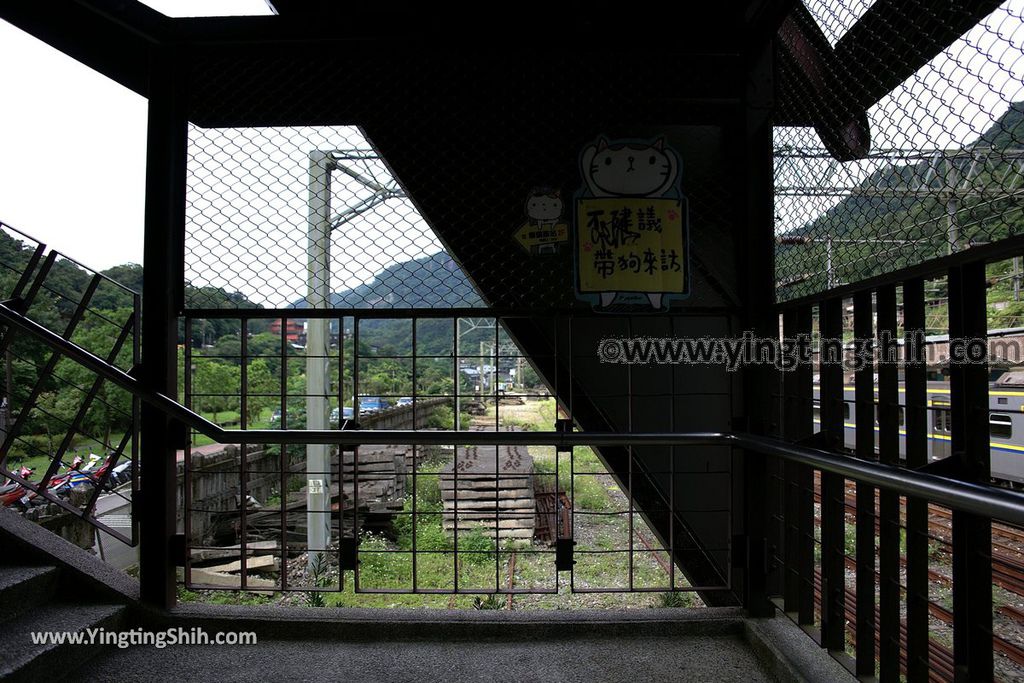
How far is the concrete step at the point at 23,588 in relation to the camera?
171 centimetres

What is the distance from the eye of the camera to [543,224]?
2.15 meters

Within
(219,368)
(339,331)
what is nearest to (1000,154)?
(339,331)

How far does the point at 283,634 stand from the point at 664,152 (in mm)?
2477

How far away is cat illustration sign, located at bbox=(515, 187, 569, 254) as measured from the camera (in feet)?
7.05

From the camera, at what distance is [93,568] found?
→ 6.45ft

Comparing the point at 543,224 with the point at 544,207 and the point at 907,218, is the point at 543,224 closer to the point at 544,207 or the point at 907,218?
the point at 544,207

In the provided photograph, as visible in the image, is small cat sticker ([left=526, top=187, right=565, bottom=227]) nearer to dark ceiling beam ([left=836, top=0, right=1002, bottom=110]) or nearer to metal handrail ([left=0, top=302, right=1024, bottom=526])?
metal handrail ([left=0, top=302, right=1024, bottom=526])

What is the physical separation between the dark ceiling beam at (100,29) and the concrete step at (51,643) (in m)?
2.11

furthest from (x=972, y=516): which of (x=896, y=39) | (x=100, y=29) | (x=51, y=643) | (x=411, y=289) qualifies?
(x=100, y=29)

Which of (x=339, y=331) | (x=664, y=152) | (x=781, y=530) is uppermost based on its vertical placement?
(x=664, y=152)

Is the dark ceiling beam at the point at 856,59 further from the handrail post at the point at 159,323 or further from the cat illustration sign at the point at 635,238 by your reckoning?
the handrail post at the point at 159,323

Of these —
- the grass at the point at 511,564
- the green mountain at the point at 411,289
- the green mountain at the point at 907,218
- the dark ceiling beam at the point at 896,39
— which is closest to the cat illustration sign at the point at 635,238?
the green mountain at the point at 907,218

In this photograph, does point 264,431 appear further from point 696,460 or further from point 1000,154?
point 1000,154

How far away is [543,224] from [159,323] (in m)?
1.65
